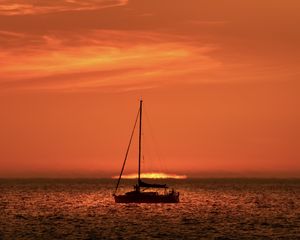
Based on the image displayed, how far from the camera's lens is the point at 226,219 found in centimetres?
9862

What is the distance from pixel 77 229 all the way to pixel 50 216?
2321cm

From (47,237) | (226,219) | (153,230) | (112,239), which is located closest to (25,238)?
(47,237)

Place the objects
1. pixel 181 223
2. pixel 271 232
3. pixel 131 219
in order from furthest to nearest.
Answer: pixel 131 219
pixel 181 223
pixel 271 232

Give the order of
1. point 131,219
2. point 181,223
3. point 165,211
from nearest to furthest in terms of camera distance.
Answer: point 181,223
point 131,219
point 165,211

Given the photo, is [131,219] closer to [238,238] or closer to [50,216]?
[50,216]

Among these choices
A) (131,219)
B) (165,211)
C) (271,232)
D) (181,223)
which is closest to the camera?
(271,232)

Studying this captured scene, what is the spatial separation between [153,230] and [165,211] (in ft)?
118

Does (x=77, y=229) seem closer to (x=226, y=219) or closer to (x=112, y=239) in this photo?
(x=112, y=239)

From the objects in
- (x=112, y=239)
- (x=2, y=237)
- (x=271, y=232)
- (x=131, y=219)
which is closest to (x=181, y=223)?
(x=131, y=219)

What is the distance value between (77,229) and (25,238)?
11.2m

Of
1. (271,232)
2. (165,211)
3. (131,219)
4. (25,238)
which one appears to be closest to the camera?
(25,238)

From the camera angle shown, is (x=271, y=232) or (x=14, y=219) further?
(x=14, y=219)

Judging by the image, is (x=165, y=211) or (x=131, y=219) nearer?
(x=131, y=219)

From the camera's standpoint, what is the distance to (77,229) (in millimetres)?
81500
